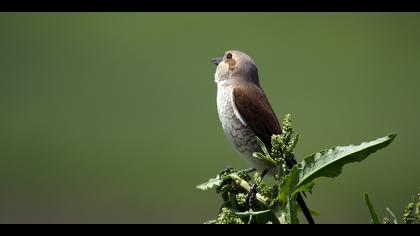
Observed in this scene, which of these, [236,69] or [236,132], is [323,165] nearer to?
[236,132]

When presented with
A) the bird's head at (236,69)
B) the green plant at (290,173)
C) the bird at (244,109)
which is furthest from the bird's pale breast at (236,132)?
the green plant at (290,173)

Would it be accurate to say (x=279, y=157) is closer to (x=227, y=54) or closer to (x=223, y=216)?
(x=223, y=216)

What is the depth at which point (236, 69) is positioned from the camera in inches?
148

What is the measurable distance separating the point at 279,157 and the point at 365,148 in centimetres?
12

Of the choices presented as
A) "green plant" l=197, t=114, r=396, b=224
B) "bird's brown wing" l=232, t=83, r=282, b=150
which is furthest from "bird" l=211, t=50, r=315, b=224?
"green plant" l=197, t=114, r=396, b=224

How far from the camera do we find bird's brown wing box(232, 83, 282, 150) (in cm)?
317

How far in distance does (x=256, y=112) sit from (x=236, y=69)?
0.51 metres

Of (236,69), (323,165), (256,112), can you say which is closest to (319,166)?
(323,165)

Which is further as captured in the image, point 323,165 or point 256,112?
point 256,112

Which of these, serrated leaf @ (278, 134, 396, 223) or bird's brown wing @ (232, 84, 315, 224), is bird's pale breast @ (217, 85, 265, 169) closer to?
bird's brown wing @ (232, 84, 315, 224)

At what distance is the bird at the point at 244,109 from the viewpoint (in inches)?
126

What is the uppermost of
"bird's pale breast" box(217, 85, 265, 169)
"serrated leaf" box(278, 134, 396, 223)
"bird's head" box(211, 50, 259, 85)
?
"bird's head" box(211, 50, 259, 85)

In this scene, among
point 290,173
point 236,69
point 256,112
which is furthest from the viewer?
point 236,69

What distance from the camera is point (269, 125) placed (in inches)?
125
